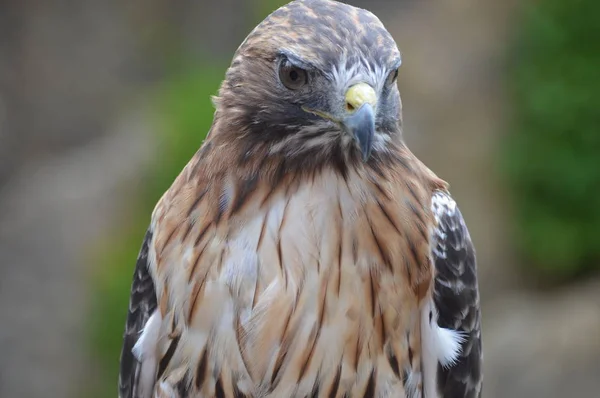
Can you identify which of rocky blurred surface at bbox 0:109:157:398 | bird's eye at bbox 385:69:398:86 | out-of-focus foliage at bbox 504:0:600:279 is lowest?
rocky blurred surface at bbox 0:109:157:398

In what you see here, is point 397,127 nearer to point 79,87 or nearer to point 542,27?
point 542,27

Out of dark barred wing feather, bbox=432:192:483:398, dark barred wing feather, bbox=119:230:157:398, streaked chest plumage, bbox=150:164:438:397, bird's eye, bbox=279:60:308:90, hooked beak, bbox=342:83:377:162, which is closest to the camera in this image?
hooked beak, bbox=342:83:377:162

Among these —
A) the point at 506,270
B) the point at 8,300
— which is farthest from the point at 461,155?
the point at 8,300

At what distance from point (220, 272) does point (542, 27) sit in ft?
17.4

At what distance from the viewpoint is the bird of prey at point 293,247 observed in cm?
290

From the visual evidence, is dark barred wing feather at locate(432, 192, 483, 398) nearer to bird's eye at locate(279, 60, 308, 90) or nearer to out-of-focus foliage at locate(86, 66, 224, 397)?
bird's eye at locate(279, 60, 308, 90)

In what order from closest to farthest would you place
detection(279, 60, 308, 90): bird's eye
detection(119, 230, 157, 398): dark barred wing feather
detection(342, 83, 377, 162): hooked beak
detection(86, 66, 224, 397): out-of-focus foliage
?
detection(342, 83, 377, 162): hooked beak → detection(279, 60, 308, 90): bird's eye → detection(119, 230, 157, 398): dark barred wing feather → detection(86, 66, 224, 397): out-of-focus foliage

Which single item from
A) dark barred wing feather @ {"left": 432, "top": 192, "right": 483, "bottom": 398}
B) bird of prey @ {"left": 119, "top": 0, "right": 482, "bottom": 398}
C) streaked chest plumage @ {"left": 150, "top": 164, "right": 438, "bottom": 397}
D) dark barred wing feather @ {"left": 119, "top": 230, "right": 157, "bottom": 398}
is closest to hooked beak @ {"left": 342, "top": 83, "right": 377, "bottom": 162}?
bird of prey @ {"left": 119, "top": 0, "right": 482, "bottom": 398}

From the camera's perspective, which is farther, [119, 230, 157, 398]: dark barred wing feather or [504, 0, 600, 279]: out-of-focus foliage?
[504, 0, 600, 279]: out-of-focus foliage

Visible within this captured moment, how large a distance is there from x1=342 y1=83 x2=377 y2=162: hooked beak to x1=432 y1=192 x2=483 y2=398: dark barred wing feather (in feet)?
2.28

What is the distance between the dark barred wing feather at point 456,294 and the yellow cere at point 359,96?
705mm

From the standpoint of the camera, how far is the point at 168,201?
3254 mm

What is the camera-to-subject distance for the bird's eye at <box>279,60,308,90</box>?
2781 mm

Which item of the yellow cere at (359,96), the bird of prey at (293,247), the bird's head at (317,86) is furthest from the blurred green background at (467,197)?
the yellow cere at (359,96)
